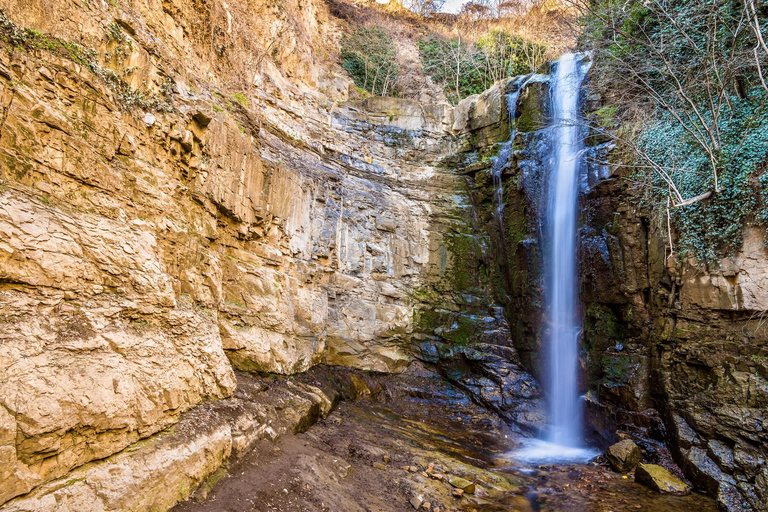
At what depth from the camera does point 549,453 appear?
8.52 meters

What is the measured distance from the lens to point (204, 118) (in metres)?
6.59

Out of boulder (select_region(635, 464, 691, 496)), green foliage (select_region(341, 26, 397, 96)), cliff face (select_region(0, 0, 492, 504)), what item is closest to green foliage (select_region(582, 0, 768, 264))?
boulder (select_region(635, 464, 691, 496))

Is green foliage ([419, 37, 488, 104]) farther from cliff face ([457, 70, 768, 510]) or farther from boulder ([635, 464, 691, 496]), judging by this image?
boulder ([635, 464, 691, 496])

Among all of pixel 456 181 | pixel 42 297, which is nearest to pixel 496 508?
pixel 42 297

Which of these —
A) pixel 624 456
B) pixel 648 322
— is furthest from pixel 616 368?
pixel 624 456

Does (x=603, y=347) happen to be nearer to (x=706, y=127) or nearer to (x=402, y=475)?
(x=706, y=127)

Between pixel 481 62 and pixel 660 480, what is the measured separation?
19200 millimetres

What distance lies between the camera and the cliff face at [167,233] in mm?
3441

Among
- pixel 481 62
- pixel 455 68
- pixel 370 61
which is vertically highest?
pixel 481 62

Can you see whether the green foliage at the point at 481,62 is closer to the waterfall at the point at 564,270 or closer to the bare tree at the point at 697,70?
the waterfall at the point at 564,270

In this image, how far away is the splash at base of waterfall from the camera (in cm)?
804

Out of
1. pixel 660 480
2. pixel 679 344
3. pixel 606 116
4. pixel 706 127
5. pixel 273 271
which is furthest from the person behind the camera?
pixel 606 116

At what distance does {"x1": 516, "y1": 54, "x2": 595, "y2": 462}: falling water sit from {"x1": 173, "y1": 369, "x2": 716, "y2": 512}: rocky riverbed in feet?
5.44

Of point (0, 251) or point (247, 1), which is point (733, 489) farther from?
point (247, 1)
